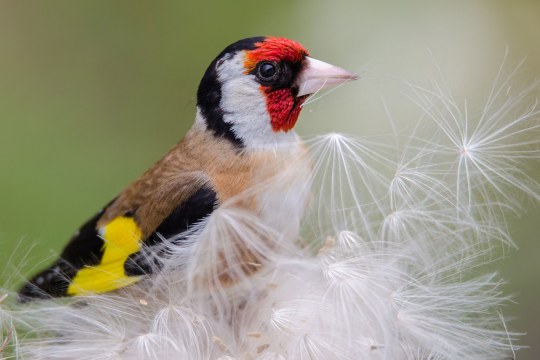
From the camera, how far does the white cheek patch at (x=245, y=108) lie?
1835 mm

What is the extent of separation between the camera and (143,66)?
391 centimetres

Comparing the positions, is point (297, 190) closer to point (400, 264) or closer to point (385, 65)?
point (400, 264)

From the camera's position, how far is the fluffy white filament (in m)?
1.49

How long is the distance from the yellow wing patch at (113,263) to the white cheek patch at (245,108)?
0.31 m

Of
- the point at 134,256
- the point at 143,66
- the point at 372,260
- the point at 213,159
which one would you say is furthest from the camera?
the point at 143,66

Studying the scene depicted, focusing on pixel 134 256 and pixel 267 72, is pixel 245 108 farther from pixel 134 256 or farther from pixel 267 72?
pixel 134 256

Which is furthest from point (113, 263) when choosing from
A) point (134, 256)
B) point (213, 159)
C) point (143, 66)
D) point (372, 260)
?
point (143, 66)

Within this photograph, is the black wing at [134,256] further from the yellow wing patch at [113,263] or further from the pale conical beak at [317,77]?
the pale conical beak at [317,77]

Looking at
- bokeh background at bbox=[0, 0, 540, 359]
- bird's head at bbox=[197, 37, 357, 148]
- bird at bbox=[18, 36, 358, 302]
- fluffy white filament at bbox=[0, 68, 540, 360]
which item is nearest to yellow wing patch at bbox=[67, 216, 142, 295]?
bird at bbox=[18, 36, 358, 302]

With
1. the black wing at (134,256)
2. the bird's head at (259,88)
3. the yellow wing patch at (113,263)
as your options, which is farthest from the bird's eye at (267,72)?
the yellow wing patch at (113,263)

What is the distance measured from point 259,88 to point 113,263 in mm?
488

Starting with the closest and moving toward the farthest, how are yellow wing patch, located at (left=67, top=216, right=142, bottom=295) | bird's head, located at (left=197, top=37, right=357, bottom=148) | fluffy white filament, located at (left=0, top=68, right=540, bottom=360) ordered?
fluffy white filament, located at (left=0, top=68, right=540, bottom=360) < yellow wing patch, located at (left=67, top=216, right=142, bottom=295) < bird's head, located at (left=197, top=37, right=357, bottom=148)

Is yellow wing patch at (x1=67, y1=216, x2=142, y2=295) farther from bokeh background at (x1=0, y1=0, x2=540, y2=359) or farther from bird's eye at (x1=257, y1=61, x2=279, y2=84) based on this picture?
bokeh background at (x1=0, y1=0, x2=540, y2=359)

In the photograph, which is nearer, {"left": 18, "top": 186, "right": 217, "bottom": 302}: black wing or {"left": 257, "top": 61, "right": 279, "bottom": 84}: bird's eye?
{"left": 18, "top": 186, "right": 217, "bottom": 302}: black wing
